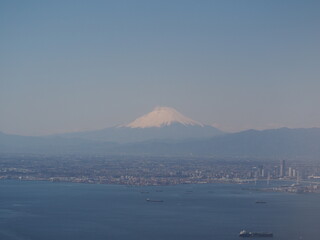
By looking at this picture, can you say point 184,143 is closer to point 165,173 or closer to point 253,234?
point 165,173

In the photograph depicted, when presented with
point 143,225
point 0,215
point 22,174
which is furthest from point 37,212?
point 22,174

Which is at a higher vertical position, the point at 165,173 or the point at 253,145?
the point at 253,145

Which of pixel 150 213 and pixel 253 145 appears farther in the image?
pixel 253 145

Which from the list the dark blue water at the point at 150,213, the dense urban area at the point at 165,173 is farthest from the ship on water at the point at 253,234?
the dense urban area at the point at 165,173

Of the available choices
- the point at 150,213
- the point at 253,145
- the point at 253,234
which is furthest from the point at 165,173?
the point at 253,145

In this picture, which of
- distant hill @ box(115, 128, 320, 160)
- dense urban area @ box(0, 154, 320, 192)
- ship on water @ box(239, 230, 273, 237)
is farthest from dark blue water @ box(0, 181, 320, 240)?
distant hill @ box(115, 128, 320, 160)
